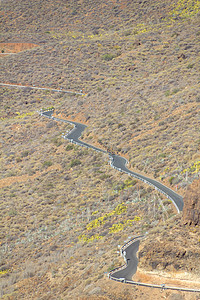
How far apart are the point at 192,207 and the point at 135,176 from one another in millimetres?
14971

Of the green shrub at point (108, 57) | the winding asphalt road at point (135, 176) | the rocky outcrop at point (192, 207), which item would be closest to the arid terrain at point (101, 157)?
the rocky outcrop at point (192, 207)

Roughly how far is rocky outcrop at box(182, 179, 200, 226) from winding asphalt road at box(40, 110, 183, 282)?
3162mm

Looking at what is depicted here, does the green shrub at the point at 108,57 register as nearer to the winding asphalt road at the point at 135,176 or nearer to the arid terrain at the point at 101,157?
the arid terrain at the point at 101,157

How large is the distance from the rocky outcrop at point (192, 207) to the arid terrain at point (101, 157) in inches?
2.0

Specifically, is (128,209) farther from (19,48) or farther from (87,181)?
(19,48)

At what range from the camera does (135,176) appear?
37594 mm

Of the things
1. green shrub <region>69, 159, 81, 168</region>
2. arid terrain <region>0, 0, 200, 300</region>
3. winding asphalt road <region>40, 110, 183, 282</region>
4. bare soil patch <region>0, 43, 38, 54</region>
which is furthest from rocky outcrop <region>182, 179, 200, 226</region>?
bare soil patch <region>0, 43, 38, 54</region>

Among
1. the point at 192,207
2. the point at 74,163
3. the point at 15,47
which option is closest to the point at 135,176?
the point at 74,163

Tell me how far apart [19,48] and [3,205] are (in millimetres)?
67520

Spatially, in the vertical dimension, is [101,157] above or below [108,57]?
below

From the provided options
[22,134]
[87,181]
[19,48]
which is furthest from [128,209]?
[19,48]

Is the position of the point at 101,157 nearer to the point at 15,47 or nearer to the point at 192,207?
the point at 192,207

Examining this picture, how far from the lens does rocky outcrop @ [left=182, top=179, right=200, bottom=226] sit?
22.6 m

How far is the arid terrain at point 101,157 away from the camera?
22.9 m
